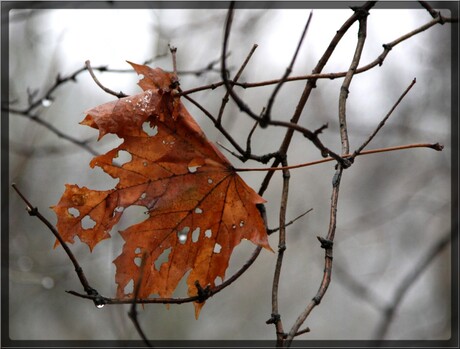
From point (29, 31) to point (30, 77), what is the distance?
530mm

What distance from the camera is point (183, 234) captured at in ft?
2.80

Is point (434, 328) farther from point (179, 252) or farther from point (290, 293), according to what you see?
point (179, 252)

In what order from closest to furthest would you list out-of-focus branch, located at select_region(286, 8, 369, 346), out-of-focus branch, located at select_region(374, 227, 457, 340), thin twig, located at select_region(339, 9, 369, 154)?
out-of-focus branch, located at select_region(286, 8, 369, 346) → thin twig, located at select_region(339, 9, 369, 154) → out-of-focus branch, located at select_region(374, 227, 457, 340)

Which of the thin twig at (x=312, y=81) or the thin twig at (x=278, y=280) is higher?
the thin twig at (x=312, y=81)

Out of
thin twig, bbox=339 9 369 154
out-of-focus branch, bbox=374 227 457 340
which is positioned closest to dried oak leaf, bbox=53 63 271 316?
thin twig, bbox=339 9 369 154

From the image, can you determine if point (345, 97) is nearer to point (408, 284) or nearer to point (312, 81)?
point (312, 81)

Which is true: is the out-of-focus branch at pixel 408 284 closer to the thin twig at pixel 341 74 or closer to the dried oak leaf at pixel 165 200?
the thin twig at pixel 341 74

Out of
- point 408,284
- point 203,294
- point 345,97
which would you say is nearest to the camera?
point 203,294

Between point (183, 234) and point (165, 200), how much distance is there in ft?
0.28

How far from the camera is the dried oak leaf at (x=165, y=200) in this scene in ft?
2.55

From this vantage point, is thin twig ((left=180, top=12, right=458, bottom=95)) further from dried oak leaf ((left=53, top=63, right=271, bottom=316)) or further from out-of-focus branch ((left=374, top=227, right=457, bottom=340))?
out-of-focus branch ((left=374, top=227, right=457, bottom=340))

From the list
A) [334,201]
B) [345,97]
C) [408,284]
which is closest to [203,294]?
[334,201]

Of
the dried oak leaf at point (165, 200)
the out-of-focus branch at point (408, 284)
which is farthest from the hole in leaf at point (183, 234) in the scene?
the out-of-focus branch at point (408, 284)

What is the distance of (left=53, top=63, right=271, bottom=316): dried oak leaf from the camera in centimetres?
78
